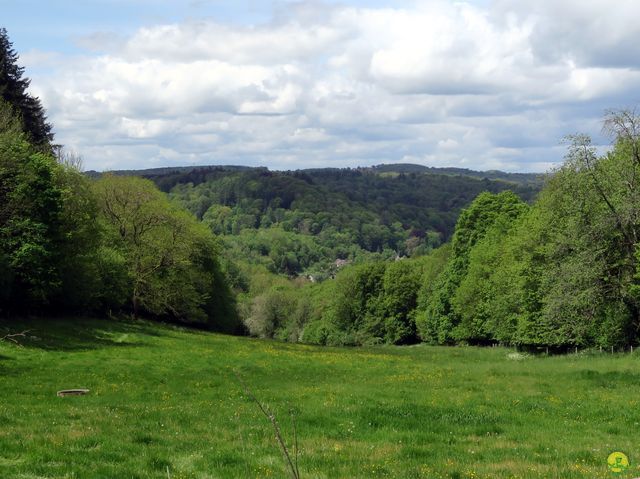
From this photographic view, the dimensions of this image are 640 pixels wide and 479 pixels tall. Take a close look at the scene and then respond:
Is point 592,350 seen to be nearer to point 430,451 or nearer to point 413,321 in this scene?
point 430,451

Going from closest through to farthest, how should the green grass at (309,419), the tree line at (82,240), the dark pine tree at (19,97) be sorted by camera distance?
the green grass at (309,419), the tree line at (82,240), the dark pine tree at (19,97)

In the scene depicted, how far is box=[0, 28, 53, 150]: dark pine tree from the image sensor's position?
216 feet

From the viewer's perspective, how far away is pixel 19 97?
2680 inches

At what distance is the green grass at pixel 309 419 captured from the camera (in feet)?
42.1

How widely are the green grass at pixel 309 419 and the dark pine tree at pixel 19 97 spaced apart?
3698 centimetres

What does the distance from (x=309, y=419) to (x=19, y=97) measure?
61681mm

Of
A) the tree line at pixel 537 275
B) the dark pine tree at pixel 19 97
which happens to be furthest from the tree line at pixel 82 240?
the tree line at pixel 537 275

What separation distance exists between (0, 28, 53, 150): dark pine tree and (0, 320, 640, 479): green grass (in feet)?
121

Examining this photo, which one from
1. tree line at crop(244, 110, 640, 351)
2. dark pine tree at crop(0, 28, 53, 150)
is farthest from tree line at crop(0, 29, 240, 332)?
tree line at crop(244, 110, 640, 351)

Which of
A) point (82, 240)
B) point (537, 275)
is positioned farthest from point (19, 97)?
point (537, 275)

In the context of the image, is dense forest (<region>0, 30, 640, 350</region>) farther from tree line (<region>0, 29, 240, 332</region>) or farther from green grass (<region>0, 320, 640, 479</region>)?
green grass (<region>0, 320, 640, 479</region>)

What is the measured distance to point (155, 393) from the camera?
25.5m

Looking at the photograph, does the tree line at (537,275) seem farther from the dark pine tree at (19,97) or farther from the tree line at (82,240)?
the dark pine tree at (19,97)

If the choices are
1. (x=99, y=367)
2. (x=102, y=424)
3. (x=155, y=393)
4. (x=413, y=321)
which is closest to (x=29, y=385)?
(x=155, y=393)
